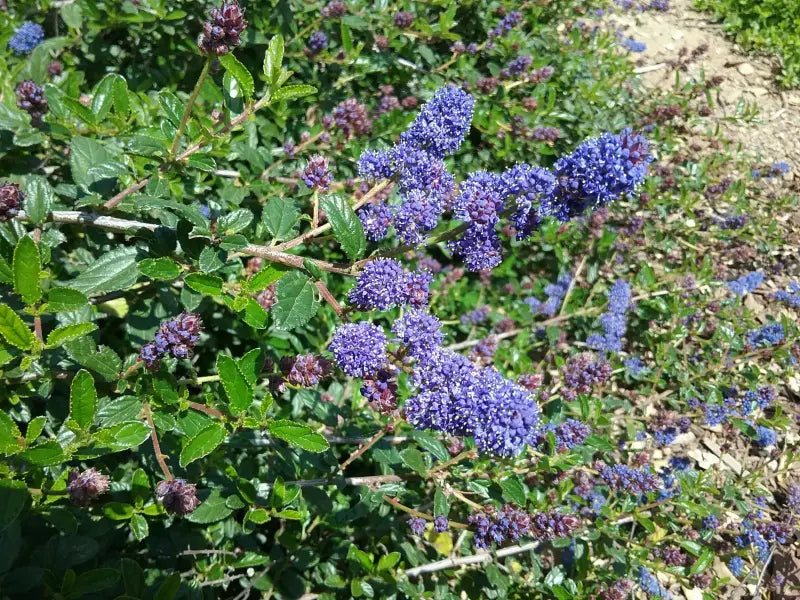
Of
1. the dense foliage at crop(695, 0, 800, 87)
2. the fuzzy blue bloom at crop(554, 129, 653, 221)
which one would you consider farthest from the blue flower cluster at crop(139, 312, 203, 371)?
the dense foliage at crop(695, 0, 800, 87)

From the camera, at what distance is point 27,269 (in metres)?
1.84

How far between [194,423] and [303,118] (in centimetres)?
276

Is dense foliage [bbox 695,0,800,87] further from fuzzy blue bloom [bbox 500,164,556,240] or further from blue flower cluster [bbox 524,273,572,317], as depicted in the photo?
fuzzy blue bloom [bbox 500,164,556,240]

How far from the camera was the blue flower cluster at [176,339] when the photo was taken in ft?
6.59

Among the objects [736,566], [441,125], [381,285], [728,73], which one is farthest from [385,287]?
[728,73]

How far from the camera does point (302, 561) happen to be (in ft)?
9.25

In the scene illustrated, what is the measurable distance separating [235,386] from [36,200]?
3.79 feet

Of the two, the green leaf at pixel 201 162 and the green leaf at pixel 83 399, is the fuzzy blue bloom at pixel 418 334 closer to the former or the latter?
the green leaf at pixel 201 162

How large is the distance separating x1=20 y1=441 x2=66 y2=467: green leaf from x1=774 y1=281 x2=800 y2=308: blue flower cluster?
15.9ft

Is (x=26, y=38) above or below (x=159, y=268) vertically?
above

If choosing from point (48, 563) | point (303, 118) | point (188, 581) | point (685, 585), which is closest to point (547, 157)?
point (303, 118)

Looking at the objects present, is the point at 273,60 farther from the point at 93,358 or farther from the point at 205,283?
the point at 93,358

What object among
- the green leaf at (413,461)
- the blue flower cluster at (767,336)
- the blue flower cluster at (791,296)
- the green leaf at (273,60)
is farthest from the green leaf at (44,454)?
the blue flower cluster at (791,296)

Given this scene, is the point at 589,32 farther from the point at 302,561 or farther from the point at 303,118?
the point at 302,561
